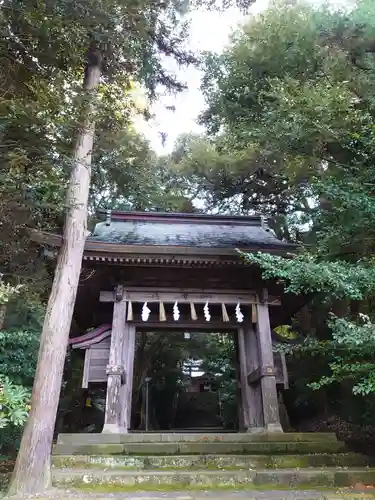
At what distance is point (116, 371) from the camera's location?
619 centimetres

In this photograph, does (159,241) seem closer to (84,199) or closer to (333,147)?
(84,199)

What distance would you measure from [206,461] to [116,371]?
2.05 m

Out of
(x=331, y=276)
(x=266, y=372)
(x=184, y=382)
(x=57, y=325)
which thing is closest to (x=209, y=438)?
(x=266, y=372)

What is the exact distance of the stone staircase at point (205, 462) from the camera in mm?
4277

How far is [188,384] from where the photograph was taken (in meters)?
16.9

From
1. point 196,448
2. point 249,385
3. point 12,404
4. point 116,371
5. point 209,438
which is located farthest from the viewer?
point 249,385

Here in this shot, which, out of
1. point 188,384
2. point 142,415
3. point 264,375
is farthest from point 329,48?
point 188,384

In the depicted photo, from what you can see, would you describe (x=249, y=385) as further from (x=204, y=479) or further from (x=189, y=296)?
(x=204, y=479)

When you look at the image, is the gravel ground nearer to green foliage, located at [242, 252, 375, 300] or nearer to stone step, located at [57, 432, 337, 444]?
stone step, located at [57, 432, 337, 444]

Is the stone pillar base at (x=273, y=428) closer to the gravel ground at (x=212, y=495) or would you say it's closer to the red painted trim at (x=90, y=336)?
the gravel ground at (x=212, y=495)

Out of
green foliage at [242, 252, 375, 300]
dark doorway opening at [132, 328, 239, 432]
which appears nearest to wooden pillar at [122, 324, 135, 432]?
green foliage at [242, 252, 375, 300]

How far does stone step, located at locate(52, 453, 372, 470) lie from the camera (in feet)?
15.7

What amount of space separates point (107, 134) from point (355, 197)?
4634mm

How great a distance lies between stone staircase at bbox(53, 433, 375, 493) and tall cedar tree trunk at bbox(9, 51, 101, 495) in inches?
16.9
